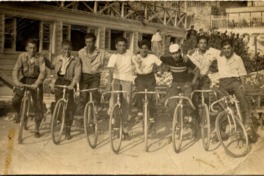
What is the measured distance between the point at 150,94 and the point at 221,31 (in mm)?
2112

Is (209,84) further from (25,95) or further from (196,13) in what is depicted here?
(196,13)

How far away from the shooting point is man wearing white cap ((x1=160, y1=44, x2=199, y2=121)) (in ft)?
14.3

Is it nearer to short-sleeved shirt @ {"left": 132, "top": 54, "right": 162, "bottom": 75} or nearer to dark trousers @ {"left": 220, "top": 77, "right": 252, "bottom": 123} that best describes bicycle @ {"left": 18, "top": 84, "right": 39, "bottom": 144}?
short-sleeved shirt @ {"left": 132, "top": 54, "right": 162, "bottom": 75}

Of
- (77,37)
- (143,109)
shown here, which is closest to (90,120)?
(143,109)

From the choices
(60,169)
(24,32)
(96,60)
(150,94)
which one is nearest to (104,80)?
(96,60)

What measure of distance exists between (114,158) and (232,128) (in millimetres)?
1506

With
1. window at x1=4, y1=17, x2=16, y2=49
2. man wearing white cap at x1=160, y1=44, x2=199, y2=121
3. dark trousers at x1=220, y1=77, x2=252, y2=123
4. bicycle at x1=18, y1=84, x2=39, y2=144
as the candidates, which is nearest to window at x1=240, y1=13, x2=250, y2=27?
dark trousers at x1=220, y1=77, x2=252, y2=123

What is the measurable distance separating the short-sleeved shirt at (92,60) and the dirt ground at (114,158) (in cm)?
97

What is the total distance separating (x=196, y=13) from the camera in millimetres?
7918

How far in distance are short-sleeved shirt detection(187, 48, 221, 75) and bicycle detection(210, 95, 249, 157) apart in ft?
1.90

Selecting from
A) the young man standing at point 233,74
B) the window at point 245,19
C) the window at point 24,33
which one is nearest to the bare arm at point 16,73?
the young man standing at point 233,74

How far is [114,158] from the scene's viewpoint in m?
3.74

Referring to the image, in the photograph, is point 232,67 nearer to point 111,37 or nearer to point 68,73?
point 68,73

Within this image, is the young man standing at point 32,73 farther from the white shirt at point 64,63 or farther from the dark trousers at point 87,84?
the dark trousers at point 87,84
